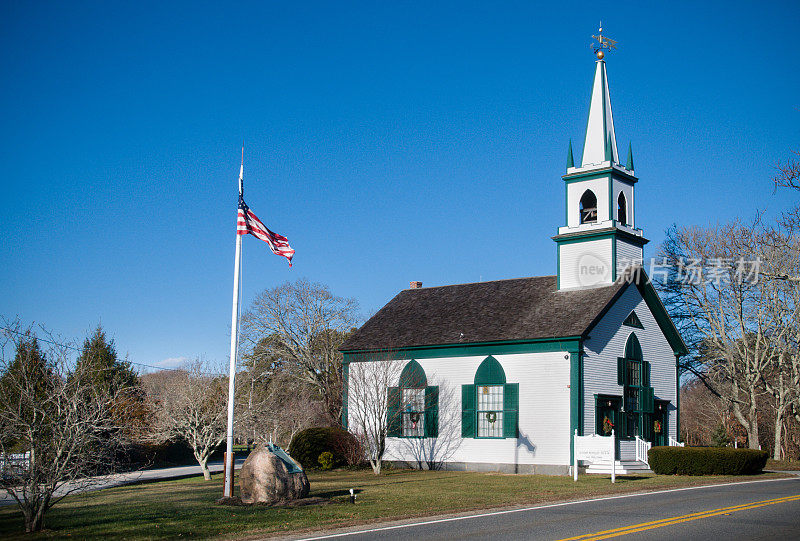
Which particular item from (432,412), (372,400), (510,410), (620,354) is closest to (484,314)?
(432,412)

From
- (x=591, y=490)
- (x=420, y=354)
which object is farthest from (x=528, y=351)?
(x=591, y=490)

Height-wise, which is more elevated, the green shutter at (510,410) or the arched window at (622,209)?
the arched window at (622,209)

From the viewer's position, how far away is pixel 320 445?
32.6 meters

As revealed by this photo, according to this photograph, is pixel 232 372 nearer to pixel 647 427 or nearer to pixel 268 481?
pixel 268 481

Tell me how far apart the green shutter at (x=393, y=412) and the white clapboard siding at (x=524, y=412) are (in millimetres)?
1303

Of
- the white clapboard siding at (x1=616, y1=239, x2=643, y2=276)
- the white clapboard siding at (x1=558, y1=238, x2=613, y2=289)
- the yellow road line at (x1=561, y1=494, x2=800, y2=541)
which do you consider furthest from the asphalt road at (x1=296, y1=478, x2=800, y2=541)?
the white clapboard siding at (x1=616, y1=239, x2=643, y2=276)

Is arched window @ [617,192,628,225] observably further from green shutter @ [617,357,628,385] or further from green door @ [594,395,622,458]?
green door @ [594,395,622,458]

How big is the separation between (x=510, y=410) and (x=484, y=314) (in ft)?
15.7

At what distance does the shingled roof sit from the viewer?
3053 centimetres

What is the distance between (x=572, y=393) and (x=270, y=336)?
81.8 ft

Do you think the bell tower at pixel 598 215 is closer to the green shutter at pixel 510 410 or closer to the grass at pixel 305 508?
the green shutter at pixel 510 410

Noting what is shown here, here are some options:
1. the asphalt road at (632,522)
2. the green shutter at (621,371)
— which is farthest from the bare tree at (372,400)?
the asphalt road at (632,522)

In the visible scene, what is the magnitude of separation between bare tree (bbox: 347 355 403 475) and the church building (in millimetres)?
308

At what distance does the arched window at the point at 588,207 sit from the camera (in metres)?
33.4
